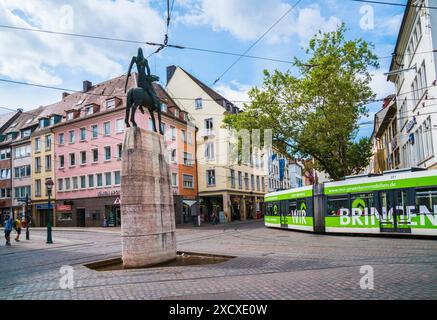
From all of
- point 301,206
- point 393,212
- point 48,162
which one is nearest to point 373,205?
point 393,212

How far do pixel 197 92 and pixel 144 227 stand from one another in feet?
124

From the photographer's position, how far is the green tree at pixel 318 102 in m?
23.8

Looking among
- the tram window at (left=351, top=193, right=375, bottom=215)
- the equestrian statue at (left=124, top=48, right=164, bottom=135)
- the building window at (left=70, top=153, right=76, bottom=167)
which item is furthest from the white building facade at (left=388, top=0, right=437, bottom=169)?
the building window at (left=70, top=153, right=76, bottom=167)

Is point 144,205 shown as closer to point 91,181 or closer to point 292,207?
point 292,207

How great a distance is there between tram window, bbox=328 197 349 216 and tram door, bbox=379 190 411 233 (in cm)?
204

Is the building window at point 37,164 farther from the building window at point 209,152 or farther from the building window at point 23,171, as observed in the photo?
the building window at point 209,152

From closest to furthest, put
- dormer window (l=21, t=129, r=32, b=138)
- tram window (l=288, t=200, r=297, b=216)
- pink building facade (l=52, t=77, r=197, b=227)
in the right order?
tram window (l=288, t=200, r=297, b=216), pink building facade (l=52, t=77, r=197, b=227), dormer window (l=21, t=129, r=32, b=138)

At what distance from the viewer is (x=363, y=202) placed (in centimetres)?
1864

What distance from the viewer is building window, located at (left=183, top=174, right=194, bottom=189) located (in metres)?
43.9

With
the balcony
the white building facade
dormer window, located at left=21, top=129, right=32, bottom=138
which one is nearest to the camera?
the white building facade

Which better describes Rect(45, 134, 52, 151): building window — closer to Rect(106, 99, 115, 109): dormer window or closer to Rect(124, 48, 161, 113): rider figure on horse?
Rect(106, 99, 115, 109): dormer window

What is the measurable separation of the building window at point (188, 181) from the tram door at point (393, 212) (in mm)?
28446

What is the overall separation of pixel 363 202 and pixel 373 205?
0.58 metres

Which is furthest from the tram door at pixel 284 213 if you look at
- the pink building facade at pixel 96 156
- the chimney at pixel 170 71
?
the chimney at pixel 170 71
